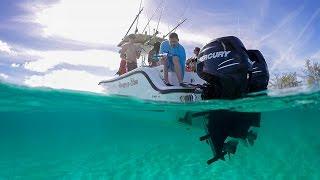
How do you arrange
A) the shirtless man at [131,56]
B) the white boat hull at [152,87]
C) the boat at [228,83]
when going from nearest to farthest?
the boat at [228,83]
the white boat hull at [152,87]
the shirtless man at [131,56]

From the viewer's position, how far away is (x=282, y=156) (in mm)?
14586

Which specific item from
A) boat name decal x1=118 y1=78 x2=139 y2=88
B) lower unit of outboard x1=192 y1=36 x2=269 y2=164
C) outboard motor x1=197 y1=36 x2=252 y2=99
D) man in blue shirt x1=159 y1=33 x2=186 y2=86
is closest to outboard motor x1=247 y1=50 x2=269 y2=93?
lower unit of outboard x1=192 y1=36 x2=269 y2=164

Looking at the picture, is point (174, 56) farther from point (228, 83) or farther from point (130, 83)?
point (228, 83)

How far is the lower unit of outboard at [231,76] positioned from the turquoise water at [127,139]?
2.78 m

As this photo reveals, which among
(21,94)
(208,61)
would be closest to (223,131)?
(208,61)

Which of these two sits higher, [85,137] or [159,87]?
[159,87]

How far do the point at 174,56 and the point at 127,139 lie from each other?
8208 millimetres

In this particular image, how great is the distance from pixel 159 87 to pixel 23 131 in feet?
25.3

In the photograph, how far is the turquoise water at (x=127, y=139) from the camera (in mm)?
10641

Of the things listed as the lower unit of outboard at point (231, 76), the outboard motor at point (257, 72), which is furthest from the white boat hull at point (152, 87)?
the lower unit of outboard at point (231, 76)

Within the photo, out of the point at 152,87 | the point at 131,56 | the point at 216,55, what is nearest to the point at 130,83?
the point at 152,87

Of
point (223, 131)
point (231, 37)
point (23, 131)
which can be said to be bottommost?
point (23, 131)

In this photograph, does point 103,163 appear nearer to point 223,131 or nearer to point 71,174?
point 71,174

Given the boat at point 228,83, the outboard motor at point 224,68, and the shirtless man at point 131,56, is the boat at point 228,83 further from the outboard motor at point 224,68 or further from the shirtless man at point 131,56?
the shirtless man at point 131,56
